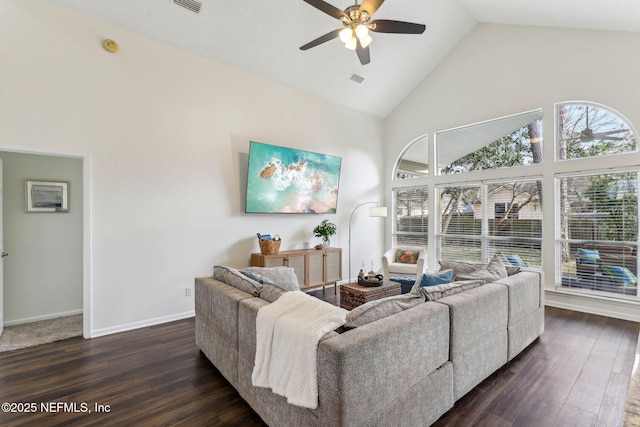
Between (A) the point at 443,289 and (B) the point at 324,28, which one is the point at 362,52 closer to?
(B) the point at 324,28

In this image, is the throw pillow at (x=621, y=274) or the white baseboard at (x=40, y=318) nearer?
the white baseboard at (x=40, y=318)

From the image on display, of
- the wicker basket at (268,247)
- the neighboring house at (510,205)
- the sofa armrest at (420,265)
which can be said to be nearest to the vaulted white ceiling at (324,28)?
the neighboring house at (510,205)

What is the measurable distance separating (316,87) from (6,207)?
Result: 4.66 m

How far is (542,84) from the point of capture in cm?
475

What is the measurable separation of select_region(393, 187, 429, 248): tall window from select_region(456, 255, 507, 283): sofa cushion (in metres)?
3.07

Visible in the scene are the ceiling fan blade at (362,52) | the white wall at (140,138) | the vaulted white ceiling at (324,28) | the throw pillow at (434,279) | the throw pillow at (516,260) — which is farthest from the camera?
the throw pillow at (516,260)

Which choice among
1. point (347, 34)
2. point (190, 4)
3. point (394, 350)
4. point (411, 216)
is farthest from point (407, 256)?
point (190, 4)

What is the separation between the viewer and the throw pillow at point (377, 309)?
1.74m

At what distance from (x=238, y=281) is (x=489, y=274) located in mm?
2382

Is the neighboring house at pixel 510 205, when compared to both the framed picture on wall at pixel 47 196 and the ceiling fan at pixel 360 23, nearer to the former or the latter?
A: the ceiling fan at pixel 360 23

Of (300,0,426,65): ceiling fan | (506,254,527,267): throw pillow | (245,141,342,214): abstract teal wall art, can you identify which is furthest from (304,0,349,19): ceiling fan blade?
(506,254,527,267): throw pillow

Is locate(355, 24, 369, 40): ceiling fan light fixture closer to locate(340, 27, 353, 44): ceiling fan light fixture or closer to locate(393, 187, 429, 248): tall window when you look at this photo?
locate(340, 27, 353, 44): ceiling fan light fixture

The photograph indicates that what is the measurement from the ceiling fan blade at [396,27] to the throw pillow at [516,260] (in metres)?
3.99

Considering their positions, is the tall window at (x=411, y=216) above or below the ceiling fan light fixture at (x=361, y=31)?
below
